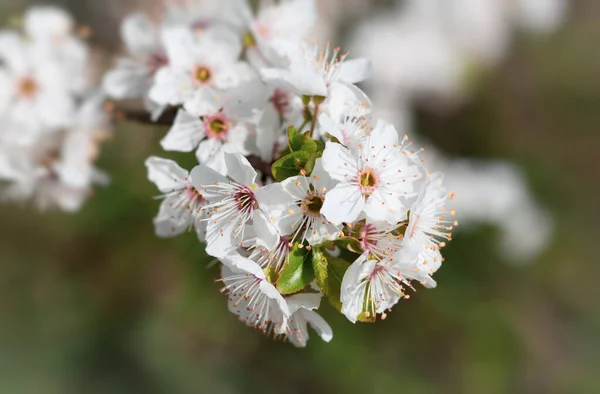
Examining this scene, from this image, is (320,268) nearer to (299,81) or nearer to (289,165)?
(289,165)

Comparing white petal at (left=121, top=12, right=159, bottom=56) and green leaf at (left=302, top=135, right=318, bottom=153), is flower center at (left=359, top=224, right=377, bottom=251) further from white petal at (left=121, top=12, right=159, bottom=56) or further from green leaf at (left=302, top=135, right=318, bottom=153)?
white petal at (left=121, top=12, right=159, bottom=56)

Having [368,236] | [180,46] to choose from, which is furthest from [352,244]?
[180,46]

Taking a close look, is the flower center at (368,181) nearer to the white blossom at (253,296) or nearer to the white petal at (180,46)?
the white blossom at (253,296)

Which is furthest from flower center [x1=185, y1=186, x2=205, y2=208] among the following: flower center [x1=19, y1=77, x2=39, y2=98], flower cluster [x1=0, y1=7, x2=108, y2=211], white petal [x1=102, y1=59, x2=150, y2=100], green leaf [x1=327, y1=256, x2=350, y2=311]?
flower center [x1=19, y1=77, x2=39, y2=98]

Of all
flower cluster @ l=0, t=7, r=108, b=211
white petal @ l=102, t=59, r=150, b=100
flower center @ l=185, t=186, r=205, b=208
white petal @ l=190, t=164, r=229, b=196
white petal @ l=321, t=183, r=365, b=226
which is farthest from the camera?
flower cluster @ l=0, t=7, r=108, b=211

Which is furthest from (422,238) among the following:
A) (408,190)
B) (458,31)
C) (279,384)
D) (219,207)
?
(458,31)

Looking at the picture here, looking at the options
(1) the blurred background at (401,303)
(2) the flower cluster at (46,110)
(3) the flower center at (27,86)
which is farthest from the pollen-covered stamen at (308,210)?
(1) the blurred background at (401,303)

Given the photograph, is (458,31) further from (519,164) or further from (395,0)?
(519,164)
